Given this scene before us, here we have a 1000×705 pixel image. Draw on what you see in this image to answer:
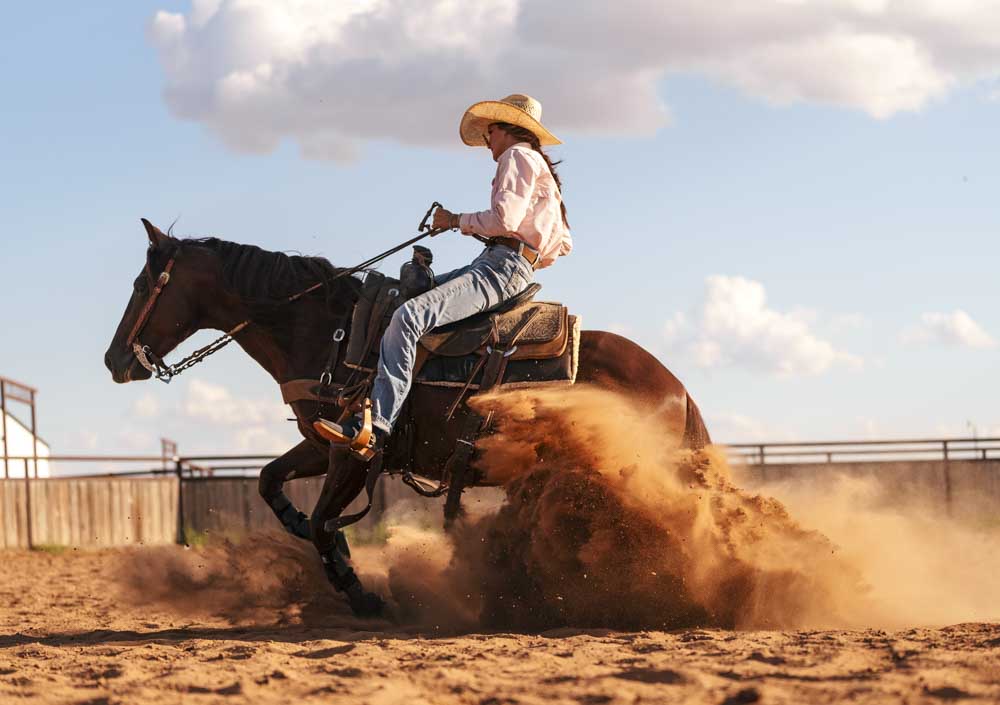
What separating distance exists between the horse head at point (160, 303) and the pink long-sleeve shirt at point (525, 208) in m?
1.62

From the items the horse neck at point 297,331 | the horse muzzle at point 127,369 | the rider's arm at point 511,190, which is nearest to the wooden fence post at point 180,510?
the horse muzzle at point 127,369

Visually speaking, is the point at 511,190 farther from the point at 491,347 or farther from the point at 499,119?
the point at 491,347

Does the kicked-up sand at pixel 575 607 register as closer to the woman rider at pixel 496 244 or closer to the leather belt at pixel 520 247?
the woman rider at pixel 496 244

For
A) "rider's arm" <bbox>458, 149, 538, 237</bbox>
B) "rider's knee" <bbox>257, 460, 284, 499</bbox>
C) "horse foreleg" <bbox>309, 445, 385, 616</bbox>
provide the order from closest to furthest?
1. "rider's arm" <bbox>458, 149, 538, 237</bbox>
2. "horse foreleg" <bbox>309, 445, 385, 616</bbox>
3. "rider's knee" <bbox>257, 460, 284, 499</bbox>

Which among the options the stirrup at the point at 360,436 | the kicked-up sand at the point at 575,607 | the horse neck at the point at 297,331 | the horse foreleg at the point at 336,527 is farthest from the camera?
the horse neck at the point at 297,331

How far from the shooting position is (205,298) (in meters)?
6.77

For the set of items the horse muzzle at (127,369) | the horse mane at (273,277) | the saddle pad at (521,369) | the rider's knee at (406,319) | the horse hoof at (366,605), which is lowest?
the horse hoof at (366,605)

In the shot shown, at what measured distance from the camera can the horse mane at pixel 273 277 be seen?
6.66m

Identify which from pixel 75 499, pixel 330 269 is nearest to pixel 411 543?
pixel 330 269

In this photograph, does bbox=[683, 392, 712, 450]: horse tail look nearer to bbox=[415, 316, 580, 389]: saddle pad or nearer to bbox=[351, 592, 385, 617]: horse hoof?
bbox=[415, 316, 580, 389]: saddle pad

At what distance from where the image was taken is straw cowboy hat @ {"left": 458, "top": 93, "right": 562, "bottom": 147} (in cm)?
640

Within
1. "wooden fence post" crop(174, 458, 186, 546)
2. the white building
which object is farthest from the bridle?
the white building

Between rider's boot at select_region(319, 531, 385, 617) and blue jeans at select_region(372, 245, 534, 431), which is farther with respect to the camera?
rider's boot at select_region(319, 531, 385, 617)

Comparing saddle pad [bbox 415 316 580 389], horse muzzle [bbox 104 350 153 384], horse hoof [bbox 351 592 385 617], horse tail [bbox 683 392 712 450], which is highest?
horse muzzle [bbox 104 350 153 384]
